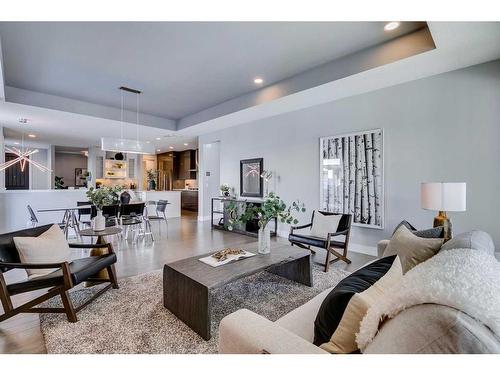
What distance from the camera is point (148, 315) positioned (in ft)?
7.59

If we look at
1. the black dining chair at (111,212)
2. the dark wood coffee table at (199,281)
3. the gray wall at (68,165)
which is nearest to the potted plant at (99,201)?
the black dining chair at (111,212)

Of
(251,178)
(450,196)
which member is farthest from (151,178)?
(450,196)

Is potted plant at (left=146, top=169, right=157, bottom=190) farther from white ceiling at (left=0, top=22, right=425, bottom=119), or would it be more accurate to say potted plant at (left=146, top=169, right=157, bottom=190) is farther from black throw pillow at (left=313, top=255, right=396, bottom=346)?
black throw pillow at (left=313, top=255, right=396, bottom=346)

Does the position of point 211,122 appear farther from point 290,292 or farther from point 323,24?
point 290,292

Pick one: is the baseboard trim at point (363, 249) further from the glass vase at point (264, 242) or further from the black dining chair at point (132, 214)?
the black dining chair at point (132, 214)

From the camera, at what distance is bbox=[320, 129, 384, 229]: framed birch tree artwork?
13.6ft

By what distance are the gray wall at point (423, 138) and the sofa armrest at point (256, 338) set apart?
138 inches

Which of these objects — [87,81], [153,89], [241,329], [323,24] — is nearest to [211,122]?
[153,89]

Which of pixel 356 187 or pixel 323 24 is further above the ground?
pixel 323 24

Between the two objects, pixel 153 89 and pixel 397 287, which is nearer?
pixel 397 287

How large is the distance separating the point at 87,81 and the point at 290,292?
4546mm

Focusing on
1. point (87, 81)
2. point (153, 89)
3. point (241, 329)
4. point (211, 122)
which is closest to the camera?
point (241, 329)

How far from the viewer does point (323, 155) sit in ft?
15.9
